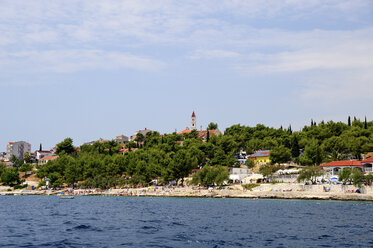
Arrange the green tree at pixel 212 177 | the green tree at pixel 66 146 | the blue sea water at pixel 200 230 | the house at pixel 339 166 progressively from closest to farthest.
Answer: the blue sea water at pixel 200 230
the house at pixel 339 166
the green tree at pixel 212 177
the green tree at pixel 66 146

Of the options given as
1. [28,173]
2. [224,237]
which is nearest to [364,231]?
[224,237]

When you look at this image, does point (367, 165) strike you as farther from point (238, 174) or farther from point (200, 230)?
point (200, 230)

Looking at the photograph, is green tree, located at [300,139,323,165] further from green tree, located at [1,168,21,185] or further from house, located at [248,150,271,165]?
green tree, located at [1,168,21,185]

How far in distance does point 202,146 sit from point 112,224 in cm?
9876

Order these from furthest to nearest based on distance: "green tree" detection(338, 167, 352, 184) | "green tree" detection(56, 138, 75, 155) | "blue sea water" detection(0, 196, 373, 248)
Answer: "green tree" detection(56, 138, 75, 155) → "green tree" detection(338, 167, 352, 184) → "blue sea water" detection(0, 196, 373, 248)

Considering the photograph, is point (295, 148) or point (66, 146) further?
point (66, 146)

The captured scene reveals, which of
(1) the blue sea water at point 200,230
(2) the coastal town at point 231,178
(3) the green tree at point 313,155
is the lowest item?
(1) the blue sea water at point 200,230

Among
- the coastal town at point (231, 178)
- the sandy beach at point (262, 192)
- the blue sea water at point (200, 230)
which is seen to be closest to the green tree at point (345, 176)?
the coastal town at point (231, 178)

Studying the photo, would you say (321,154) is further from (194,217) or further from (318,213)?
(194,217)

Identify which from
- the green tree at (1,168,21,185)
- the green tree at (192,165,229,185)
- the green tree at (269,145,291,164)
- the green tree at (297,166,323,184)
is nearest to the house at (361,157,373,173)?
the green tree at (297,166,323,184)

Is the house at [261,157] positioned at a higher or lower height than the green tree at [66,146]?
lower

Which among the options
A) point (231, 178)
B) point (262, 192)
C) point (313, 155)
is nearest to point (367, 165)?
point (313, 155)

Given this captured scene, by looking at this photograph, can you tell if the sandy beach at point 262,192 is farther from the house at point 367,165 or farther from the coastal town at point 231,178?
the house at point 367,165

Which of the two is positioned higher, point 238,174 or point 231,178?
point 238,174
